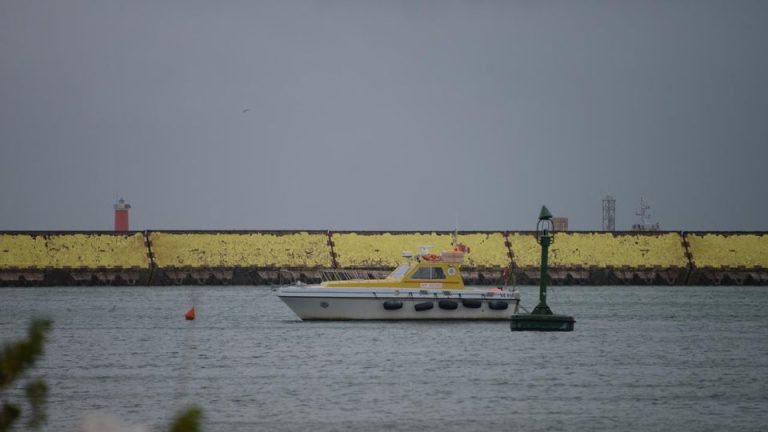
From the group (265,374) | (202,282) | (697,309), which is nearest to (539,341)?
(265,374)

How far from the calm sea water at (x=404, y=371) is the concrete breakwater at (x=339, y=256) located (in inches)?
706

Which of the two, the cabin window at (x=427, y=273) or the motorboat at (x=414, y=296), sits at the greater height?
the cabin window at (x=427, y=273)

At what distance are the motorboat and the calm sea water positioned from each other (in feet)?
1.90

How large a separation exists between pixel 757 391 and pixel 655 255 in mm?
49730

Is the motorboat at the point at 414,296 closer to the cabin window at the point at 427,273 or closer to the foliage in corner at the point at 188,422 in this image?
the cabin window at the point at 427,273

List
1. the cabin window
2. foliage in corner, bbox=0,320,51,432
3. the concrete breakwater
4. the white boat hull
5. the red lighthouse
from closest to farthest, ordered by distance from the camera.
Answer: foliage in corner, bbox=0,320,51,432, the cabin window, the white boat hull, the concrete breakwater, the red lighthouse

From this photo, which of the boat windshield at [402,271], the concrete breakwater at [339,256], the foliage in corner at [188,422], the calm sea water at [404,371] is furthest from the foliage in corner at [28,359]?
the concrete breakwater at [339,256]

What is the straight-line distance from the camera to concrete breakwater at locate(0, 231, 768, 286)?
76.5 meters

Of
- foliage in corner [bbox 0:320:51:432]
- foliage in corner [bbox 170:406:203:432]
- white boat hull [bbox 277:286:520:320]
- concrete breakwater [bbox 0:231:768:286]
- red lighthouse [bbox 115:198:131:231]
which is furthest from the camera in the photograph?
red lighthouse [bbox 115:198:131:231]

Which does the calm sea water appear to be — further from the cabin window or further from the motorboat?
the cabin window

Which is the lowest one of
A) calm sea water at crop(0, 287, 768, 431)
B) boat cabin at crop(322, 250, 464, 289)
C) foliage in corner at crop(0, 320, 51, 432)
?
calm sea water at crop(0, 287, 768, 431)

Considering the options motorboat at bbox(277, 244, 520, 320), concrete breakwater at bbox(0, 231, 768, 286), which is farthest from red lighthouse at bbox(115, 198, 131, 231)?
motorboat at bbox(277, 244, 520, 320)

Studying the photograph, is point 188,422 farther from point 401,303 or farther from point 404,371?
point 401,303

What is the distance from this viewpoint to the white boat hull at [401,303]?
44344 mm
